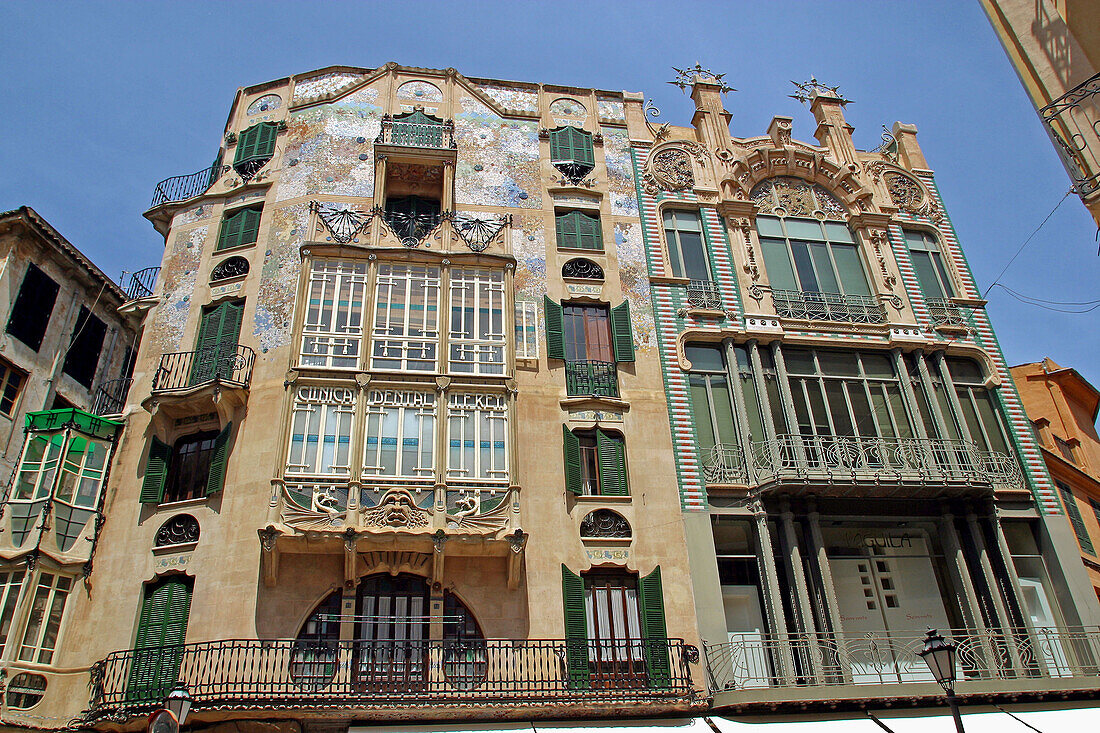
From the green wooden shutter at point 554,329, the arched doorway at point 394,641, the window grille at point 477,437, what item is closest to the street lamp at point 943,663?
the arched doorway at point 394,641

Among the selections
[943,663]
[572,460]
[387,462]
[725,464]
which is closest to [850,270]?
[725,464]

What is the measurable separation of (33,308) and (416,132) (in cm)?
1127

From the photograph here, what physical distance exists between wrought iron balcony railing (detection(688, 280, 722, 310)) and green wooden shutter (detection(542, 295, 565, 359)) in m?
3.65

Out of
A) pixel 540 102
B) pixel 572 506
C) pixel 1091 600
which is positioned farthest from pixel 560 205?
pixel 1091 600

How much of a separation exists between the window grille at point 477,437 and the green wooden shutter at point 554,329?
2.20 m

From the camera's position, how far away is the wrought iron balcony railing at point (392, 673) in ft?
52.5

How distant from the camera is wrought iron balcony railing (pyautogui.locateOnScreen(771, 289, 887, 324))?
23.4 metres

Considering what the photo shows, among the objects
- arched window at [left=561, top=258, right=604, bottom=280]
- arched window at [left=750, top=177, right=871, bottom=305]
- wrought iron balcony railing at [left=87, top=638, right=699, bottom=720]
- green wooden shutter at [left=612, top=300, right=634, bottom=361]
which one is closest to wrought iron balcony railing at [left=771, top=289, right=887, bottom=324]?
arched window at [left=750, top=177, right=871, bottom=305]

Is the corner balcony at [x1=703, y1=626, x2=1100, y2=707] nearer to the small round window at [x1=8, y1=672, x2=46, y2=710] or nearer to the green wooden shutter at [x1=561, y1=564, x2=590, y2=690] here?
the green wooden shutter at [x1=561, y1=564, x2=590, y2=690]

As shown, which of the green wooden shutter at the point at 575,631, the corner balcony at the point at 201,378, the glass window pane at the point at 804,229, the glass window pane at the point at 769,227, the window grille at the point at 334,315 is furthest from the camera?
the glass window pane at the point at 804,229

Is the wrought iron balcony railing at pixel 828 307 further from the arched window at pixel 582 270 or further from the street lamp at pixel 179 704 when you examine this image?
the street lamp at pixel 179 704

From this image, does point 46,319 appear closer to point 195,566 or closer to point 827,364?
point 195,566

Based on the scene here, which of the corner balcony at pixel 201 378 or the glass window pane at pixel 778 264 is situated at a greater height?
the glass window pane at pixel 778 264

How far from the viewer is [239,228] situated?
2338 cm
